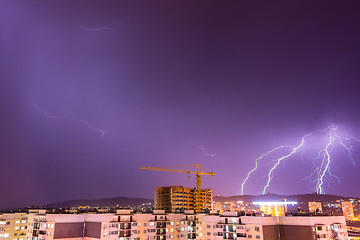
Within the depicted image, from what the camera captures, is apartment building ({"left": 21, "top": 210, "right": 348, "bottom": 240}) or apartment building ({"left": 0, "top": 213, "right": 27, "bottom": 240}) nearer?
apartment building ({"left": 21, "top": 210, "right": 348, "bottom": 240})

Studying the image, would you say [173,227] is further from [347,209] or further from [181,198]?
[347,209]

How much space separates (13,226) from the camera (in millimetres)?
61781

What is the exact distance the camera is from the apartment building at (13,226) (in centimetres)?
6066

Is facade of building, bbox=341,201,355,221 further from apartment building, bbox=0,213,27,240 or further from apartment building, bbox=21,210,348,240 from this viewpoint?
apartment building, bbox=0,213,27,240

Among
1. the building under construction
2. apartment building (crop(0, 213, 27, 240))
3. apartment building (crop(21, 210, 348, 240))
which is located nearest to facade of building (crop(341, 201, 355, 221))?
the building under construction

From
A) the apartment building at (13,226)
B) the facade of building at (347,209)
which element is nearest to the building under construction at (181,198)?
the apartment building at (13,226)

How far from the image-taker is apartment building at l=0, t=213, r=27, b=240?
60.7 metres

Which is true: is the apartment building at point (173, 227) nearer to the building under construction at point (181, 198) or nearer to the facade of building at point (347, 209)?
the building under construction at point (181, 198)

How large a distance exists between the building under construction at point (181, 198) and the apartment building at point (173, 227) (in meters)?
73.1

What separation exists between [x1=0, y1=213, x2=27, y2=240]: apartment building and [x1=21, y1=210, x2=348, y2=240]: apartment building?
56.0 feet

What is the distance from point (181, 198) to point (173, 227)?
76.3m

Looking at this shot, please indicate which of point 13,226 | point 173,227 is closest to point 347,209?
point 173,227

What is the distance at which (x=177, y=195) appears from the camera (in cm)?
12900

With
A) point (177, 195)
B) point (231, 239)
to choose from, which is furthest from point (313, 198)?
point (231, 239)
